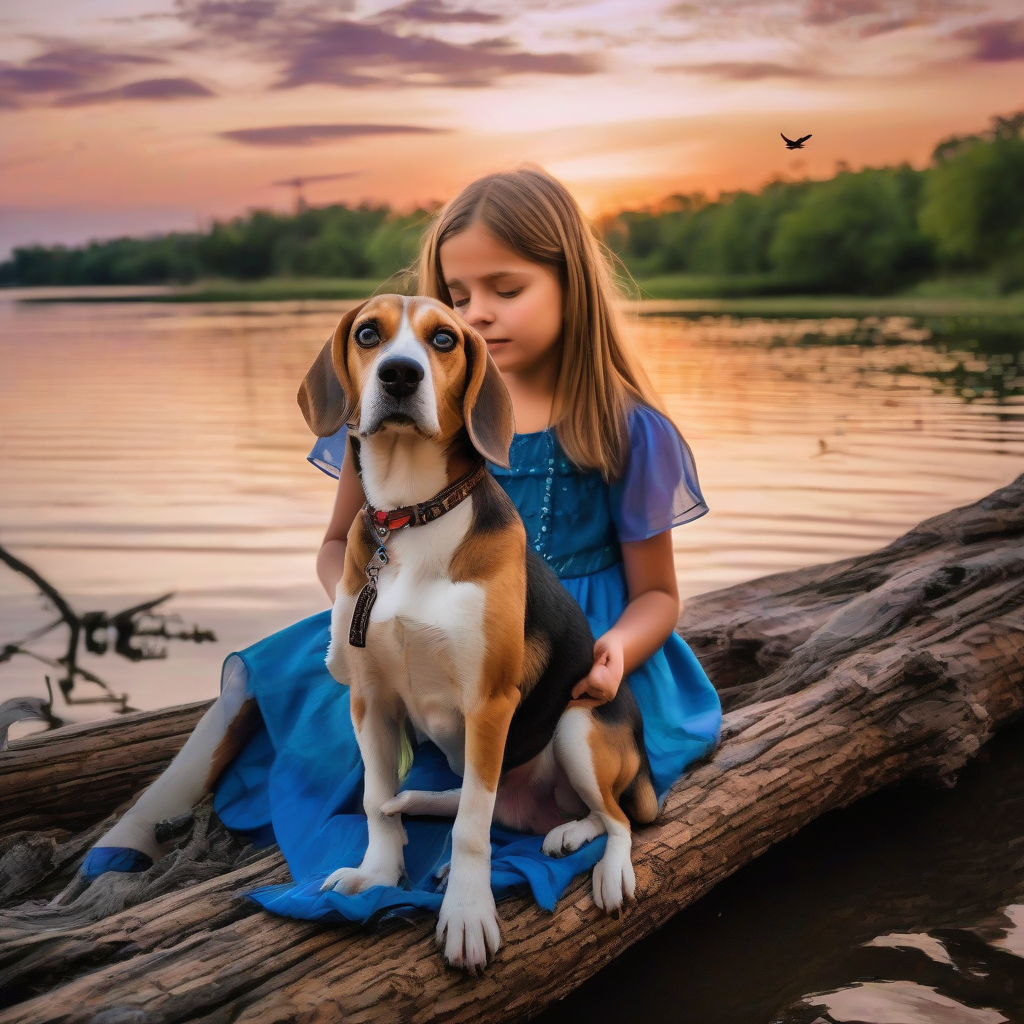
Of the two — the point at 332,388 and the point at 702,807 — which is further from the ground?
the point at 332,388

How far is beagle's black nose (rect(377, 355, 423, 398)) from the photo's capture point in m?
2.34

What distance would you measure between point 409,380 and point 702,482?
28.1 ft

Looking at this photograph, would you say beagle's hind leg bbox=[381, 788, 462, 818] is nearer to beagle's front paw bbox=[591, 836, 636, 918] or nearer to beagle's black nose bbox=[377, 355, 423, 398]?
beagle's front paw bbox=[591, 836, 636, 918]

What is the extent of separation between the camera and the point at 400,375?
2357mm

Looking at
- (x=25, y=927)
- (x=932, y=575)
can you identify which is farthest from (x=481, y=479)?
(x=932, y=575)

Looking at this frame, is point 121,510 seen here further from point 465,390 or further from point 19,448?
point 465,390

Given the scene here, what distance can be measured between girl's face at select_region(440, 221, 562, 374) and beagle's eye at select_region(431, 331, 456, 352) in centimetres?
85

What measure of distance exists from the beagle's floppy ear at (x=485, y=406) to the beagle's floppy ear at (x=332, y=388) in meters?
0.26

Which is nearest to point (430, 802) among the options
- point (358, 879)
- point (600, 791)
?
point (358, 879)

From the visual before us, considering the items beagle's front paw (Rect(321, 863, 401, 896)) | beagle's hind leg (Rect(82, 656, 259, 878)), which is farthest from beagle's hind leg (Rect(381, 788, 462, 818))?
beagle's hind leg (Rect(82, 656, 259, 878))

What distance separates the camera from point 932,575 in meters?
5.07

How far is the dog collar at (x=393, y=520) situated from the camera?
2.54 m

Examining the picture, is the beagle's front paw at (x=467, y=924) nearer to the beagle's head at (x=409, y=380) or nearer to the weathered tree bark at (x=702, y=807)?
the weathered tree bark at (x=702, y=807)

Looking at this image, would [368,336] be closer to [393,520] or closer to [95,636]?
[393,520]
